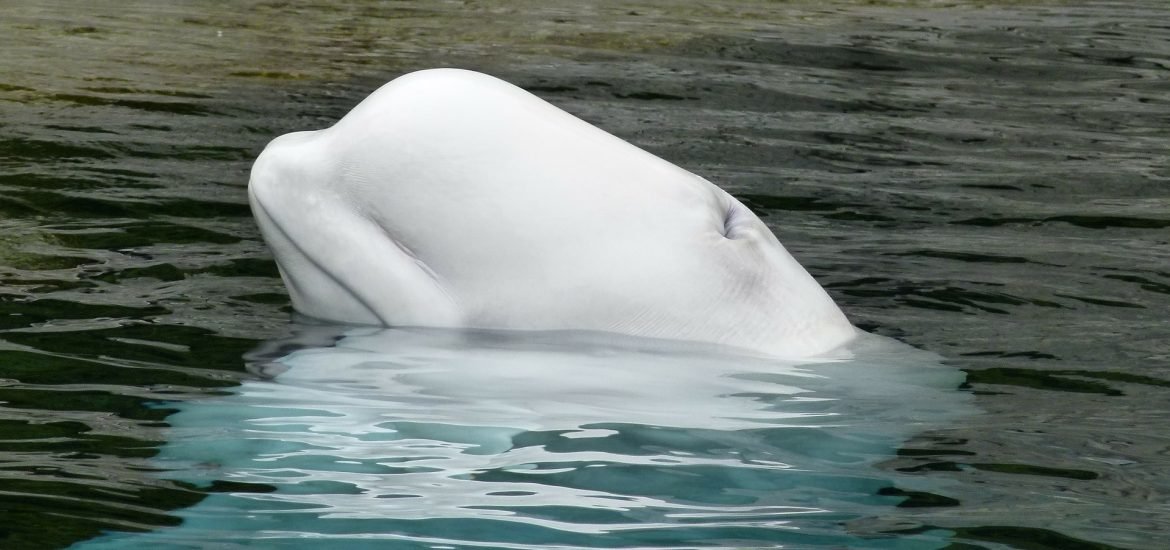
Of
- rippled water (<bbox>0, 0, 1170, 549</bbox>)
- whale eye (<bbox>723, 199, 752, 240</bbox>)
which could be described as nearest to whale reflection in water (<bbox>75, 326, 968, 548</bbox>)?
rippled water (<bbox>0, 0, 1170, 549</bbox>)

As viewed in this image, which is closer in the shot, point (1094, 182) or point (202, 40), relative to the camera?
point (1094, 182)

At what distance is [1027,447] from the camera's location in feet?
10.0

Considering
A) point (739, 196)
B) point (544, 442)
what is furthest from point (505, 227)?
point (739, 196)

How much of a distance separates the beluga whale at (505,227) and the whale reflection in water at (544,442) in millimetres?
63

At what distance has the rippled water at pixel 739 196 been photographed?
9.02 ft

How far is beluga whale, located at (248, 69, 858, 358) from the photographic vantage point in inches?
128

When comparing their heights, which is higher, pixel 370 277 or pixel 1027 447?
pixel 370 277

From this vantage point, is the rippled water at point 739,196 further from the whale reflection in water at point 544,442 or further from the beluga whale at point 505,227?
the beluga whale at point 505,227

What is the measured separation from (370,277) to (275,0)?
877 cm

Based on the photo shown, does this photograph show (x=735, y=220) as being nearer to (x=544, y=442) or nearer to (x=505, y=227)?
(x=505, y=227)

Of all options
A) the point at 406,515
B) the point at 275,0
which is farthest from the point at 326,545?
→ the point at 275,0

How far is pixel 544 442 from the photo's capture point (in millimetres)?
2900

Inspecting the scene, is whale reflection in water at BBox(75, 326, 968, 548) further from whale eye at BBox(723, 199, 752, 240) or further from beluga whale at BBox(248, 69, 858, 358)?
whale eye at BBox(723, 199, 752, 240)

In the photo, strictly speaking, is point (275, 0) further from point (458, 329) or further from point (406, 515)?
point (406, 515)
